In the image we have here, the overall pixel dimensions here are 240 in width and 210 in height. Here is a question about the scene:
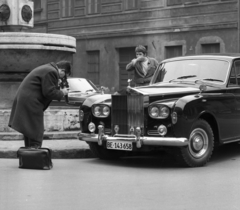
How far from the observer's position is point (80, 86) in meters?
18.9

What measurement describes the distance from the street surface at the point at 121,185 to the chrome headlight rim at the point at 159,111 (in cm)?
78

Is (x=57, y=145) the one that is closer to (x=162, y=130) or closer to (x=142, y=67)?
(x=162, y=130)

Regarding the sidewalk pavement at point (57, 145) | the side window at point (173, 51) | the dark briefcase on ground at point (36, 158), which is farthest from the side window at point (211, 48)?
the dark briefcase on ground at point (36, 158)

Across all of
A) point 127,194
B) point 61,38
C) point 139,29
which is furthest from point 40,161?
point 139,29

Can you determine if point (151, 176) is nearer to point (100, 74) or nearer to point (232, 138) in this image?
point (232, 138)

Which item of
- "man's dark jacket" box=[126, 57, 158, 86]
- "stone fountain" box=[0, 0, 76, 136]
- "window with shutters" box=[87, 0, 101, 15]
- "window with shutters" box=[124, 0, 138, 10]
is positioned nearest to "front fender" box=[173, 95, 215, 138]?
"man's dark jacket" box=[126, 57, 158, 86]

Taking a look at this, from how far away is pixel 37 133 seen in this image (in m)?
9.12

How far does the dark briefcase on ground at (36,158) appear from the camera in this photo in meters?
8.86

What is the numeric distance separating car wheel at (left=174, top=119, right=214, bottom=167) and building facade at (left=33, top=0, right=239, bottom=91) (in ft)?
56.9

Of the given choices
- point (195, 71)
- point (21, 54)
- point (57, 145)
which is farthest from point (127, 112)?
point (21, 54)

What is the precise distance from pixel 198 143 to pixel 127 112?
1.15m

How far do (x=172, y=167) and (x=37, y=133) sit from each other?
80.8 inches

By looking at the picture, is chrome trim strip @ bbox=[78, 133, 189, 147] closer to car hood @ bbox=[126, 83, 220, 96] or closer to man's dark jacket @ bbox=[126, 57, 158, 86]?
car hood @ bbox=[126, 83, 220, 96]

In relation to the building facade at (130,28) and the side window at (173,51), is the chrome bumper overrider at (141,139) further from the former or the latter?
the side window at (173,51)
